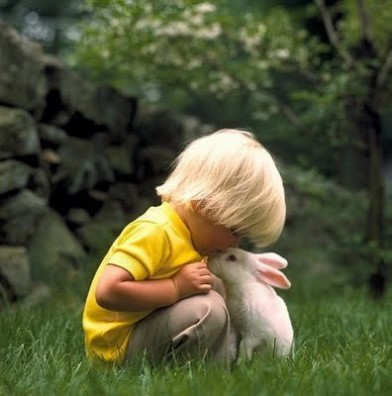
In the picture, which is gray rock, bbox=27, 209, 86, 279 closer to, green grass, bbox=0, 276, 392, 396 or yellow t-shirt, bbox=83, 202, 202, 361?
green grass, bbox=0, 276, 392, 396

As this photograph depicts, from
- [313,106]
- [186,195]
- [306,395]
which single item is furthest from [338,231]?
[306,395]

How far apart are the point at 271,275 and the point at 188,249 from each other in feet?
0.90

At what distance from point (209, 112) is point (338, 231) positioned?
14.7ft

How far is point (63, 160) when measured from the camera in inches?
191

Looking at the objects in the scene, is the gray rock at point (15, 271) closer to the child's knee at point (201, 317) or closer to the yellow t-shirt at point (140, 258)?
the yellow t-shirt at point (140, 258)

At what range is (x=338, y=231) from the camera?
600cm

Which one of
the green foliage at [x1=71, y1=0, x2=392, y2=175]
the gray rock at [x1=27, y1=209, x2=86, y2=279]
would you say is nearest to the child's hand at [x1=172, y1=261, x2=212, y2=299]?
the gray rock at [x1=27, y1=209, x2=86, y2=279]

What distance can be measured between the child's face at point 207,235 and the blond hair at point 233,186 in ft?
0.10

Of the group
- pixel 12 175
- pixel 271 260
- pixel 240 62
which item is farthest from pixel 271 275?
pixel 240 62

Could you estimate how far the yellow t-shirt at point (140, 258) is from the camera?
2133 millimetres

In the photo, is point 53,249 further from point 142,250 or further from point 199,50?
point 142,250

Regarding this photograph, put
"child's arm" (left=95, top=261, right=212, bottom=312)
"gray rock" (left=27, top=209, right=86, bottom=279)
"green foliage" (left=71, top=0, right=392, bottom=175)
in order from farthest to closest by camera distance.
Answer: "green foliage" (left=71, top=0, right=392, bottom=175), "gray rock" (left=27, top=209, right=86, bottom=279), "child's arm" (left=95, top=261, right=212, bottom=312)

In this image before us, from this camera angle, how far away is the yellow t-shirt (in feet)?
7.00

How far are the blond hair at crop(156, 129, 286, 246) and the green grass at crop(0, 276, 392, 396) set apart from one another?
37cm
